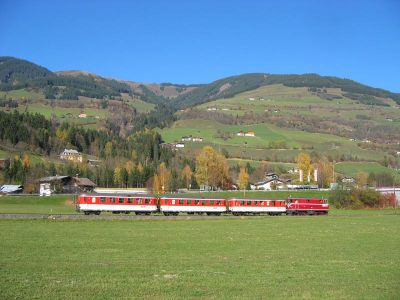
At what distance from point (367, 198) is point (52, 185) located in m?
80.5

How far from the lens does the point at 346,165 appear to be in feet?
610

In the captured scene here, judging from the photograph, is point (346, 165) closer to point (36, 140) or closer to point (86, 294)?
point (36, 140)

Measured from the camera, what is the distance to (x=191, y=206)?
72562mm

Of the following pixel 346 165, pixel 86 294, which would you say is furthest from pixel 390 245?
pixel 346 165

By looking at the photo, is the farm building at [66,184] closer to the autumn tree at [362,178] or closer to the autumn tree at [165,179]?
the autumn tree at [165,179]

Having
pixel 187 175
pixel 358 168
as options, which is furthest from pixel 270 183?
pixel 358 168

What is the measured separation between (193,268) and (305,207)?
62.5 metres

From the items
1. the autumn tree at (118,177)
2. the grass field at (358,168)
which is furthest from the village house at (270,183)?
the autumn tree at (118,177)

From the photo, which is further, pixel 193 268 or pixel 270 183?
pixel 270 183

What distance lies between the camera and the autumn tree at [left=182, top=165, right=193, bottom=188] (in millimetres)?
152375

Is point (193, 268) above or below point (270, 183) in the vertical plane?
below

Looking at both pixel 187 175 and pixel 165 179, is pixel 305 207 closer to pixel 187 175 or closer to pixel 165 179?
pixel 165 179

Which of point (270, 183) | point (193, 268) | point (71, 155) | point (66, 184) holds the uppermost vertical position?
point (71, 155)

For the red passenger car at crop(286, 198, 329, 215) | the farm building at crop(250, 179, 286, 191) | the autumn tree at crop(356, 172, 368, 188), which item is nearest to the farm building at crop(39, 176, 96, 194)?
the farm building at crop(250, 179, 286, 191)
